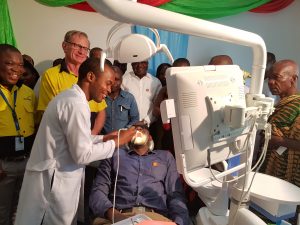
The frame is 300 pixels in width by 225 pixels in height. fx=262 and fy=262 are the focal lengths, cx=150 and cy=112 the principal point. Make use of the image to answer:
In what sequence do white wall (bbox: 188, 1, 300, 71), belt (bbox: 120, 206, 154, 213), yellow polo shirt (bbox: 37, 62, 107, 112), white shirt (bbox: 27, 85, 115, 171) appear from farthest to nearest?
white wall (bbox: 188, 1, 300, 71) < yellow polo shirt (bbox: 37, 62, 107, 112) < belt (bbox: 120, 206, 154, 213) < white shirt (bbox: 27, 85, 115, 171)

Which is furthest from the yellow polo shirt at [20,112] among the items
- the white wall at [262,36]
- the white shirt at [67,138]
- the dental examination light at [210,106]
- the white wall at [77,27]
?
the white wall at [262,36]

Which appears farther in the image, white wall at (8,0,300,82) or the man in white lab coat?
white wall at (8,0,300,82)

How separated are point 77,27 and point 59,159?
2.28 m

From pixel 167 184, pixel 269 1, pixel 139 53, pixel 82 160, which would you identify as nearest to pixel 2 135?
pixel 82 160

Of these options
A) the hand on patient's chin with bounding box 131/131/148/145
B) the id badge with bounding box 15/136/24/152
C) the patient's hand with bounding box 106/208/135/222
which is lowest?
the patient's hand with bounding box 106/208/135/222

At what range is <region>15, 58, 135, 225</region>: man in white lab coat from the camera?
4.13 ft

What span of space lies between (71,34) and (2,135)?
85cm

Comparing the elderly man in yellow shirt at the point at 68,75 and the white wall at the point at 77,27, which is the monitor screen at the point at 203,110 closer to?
the elderly man in yellow shirt at the point at 68,75

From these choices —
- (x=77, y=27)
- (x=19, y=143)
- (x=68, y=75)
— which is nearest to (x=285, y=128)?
(x=68, y=75)

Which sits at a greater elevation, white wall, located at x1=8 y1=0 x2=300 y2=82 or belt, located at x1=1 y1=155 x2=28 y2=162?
white wall, located at x1=8 y1=0 x2=300 y2=82

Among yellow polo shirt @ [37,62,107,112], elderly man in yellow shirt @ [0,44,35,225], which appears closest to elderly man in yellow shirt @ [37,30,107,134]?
yellow polo shirt @ [37,62,107,112]

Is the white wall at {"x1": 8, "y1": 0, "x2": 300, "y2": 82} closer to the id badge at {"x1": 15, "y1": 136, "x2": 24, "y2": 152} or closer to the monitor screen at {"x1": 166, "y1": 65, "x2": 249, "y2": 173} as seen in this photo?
the id badge at {"x1": 15, "y1": 136, "x2": 24, "y2": 152}

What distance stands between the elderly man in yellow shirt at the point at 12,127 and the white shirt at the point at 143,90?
1026 mm

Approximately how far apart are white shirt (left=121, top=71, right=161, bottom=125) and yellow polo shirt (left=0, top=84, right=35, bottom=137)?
0.97m
